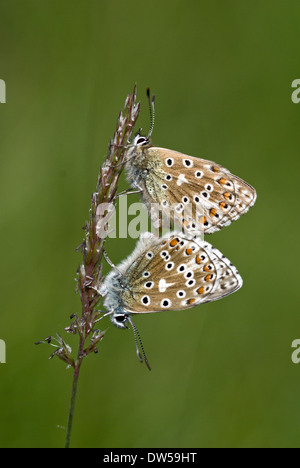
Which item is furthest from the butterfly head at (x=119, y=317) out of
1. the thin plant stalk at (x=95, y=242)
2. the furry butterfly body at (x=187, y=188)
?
the furry butterfly body at (x=187, y=188)

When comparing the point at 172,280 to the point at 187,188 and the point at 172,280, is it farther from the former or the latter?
the point at 187,188

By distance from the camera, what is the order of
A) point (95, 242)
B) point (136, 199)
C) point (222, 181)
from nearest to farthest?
point (95, 242), point (222, 181), point (136, 199)

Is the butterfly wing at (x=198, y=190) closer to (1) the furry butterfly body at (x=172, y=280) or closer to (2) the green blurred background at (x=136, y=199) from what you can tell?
(1) the furry butterfly body at (x=172, y=280)

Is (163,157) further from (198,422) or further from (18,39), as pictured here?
(18,39)

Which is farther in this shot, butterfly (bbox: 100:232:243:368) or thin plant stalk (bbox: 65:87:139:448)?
butterfly (bbox: 100:232:243:368)

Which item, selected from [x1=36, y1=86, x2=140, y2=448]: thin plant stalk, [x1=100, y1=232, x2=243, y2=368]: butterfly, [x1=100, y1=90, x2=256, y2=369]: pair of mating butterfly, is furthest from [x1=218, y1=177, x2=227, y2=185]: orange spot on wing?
[x1=36, y1=86, x2=140, y2=448]: thin plant stalk

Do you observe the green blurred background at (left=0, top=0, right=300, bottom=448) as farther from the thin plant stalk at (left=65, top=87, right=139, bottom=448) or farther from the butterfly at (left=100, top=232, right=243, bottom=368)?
the thin plant stalk at (left=65, top=87, right=139, bottom=448)

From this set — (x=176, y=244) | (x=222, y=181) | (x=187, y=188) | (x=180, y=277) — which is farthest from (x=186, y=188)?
(x=180, y=277)

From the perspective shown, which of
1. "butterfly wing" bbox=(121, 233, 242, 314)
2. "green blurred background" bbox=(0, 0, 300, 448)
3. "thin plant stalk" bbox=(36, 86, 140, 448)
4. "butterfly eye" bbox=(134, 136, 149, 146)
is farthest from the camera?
"green blurred background" bbox=(0, 0, 300, 448)
